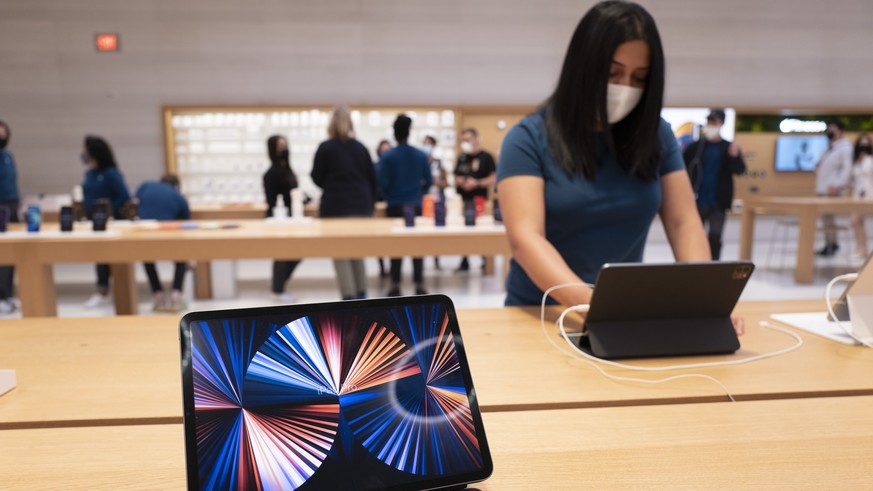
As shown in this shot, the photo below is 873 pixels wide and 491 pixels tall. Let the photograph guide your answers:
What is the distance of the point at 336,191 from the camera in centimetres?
407

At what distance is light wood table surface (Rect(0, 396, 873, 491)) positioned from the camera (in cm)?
69

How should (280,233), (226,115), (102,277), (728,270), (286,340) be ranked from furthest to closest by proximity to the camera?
(226,115) < (102,277) < (280,233) < (728,270) < (286,340)

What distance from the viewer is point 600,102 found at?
142 cm

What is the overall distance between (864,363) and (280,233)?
2589 millimetres

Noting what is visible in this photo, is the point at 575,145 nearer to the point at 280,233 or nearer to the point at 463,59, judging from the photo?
the point at 280,233

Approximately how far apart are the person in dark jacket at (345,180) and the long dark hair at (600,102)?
260 centimetres

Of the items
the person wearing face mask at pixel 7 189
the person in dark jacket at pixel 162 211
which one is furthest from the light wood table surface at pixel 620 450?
the person wearing face mask at pixel 7 189

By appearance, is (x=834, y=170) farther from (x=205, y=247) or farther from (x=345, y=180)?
(x=205, y=247)

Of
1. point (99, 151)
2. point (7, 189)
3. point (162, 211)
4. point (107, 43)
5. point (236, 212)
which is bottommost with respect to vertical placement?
point (236, 212)

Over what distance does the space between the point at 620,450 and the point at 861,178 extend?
23.8ft

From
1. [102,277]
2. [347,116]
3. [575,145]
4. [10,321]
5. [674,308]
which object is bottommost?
[102,277]

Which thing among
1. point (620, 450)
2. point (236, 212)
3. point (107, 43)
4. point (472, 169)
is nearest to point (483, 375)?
point (620, 450)

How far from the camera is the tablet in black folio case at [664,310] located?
105cm

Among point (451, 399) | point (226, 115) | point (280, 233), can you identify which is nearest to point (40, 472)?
point (451, 399)
